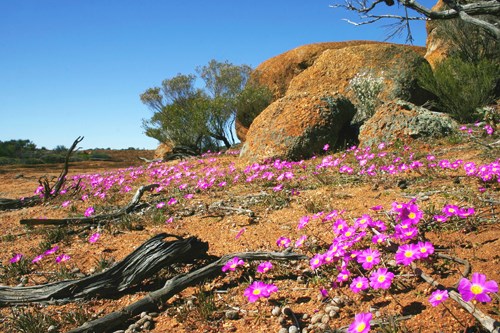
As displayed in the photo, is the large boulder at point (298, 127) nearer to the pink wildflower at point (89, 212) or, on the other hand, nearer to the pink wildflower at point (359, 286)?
the pink wildflower at point (89, 212)

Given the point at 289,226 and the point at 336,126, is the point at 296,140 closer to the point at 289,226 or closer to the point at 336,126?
the point at 336,126

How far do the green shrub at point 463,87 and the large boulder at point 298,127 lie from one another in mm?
3095

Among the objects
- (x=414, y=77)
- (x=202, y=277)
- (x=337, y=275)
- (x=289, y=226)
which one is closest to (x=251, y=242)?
(x=289, y=226)

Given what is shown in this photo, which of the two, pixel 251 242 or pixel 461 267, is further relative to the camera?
pixel 251 242

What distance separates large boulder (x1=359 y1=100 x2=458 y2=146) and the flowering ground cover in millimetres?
1396

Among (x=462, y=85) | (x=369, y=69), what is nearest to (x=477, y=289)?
(x=462, y=85)

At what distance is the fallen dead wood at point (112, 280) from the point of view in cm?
295

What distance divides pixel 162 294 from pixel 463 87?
10.4 metres

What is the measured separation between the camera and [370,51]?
43.9ft

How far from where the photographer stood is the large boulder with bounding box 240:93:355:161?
880 centimetres

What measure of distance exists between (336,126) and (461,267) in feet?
23.3

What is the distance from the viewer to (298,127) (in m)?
8.89

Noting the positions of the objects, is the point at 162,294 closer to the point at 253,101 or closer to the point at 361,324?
the point at 361,324

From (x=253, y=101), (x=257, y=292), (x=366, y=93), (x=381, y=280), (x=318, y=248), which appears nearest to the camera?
(x=381, y=280)
